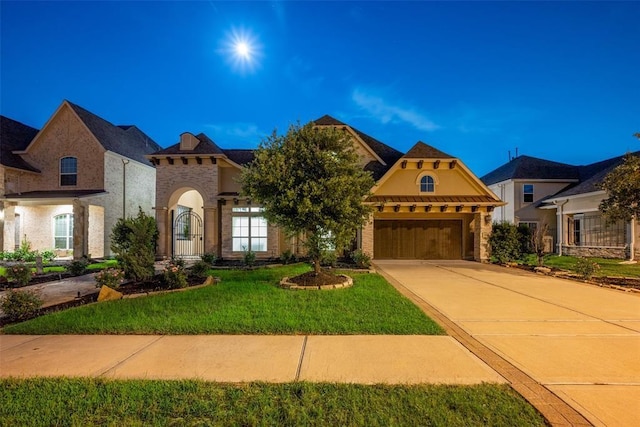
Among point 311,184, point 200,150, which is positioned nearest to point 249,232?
point 200,150

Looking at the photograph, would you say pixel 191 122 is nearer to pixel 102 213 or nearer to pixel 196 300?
pixel 102 213

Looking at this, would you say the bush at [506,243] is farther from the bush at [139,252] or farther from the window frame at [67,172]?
the window frame at [67,172]

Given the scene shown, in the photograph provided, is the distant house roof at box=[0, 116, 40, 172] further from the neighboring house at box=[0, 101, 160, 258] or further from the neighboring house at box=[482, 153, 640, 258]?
the neighboring house at box=[482, 153, 640, 258]

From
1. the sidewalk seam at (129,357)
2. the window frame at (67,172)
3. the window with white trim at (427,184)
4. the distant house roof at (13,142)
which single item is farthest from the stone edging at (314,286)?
the distant house roof at (13,142)

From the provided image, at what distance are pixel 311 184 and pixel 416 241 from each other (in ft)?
33.3

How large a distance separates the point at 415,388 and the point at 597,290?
A: 354 inches

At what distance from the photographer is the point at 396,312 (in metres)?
6.28

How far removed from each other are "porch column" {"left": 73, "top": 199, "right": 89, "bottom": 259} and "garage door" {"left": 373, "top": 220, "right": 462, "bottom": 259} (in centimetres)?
1531

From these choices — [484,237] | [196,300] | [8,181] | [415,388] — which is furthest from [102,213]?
[484,237]

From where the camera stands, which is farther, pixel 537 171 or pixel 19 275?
pixel 537 171

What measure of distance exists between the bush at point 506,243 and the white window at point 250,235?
470 inches

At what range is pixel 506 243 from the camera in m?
15.5

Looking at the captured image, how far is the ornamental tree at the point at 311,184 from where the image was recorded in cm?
877

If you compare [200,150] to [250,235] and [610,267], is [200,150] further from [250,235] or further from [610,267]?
[610,267]
